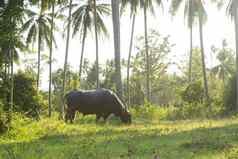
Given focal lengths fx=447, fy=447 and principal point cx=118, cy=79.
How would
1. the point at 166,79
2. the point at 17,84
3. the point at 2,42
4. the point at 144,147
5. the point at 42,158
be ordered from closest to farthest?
1. the point at 42,158
2. the point at 144,147
3. the point at 2,42
4. the point at 17,84
5. the point at 166,79

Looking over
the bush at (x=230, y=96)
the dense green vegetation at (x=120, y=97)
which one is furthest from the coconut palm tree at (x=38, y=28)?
the bush at (x=230, y=96)

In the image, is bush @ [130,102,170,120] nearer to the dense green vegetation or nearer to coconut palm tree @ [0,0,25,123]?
the dense green vegetation

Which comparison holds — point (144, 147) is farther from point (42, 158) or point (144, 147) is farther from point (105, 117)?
point (105, 117)

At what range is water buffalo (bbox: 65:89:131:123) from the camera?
24.0m

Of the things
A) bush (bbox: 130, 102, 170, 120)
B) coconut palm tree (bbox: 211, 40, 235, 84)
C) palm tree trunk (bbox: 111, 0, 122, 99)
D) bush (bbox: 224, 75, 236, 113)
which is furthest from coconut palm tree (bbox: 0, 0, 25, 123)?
coconut palm tree (bbox: 211, 40, 235, 84)

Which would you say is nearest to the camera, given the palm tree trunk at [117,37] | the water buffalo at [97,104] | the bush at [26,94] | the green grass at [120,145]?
the green grass at [120,145]

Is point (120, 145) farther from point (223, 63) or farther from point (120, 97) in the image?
point (223, 63)

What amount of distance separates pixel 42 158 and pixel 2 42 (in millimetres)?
6530

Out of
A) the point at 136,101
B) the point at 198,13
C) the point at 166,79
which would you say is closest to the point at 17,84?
the point at 198,13

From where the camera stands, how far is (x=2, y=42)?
15.2 metres

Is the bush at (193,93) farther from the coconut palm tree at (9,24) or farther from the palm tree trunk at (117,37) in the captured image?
the coconut palm tree at (9,24)

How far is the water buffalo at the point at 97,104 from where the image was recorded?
78.6 feet

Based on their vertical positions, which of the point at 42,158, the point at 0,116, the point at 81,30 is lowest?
the point at 42,158

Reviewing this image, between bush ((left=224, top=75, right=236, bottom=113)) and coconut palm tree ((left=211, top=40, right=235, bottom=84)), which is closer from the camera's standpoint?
Answer: bush ((left=224, top=75, right=236, bottom=113))
